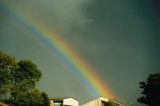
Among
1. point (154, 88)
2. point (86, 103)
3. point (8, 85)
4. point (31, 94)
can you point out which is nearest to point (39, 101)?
point (31, 94)

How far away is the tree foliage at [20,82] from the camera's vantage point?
6950 centimetres

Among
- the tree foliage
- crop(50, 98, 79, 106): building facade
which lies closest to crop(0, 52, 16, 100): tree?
the tree foliage

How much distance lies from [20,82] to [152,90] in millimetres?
25800

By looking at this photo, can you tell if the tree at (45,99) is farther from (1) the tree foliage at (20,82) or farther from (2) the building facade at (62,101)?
(2) the building facade at (62,101)

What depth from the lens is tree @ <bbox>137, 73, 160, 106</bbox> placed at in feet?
196

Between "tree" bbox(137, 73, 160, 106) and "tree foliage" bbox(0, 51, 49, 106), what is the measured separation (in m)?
18.1

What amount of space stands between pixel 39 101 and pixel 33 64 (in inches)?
392

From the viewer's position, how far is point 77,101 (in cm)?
10025

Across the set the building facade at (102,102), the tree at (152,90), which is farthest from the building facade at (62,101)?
the tree at (152,90)

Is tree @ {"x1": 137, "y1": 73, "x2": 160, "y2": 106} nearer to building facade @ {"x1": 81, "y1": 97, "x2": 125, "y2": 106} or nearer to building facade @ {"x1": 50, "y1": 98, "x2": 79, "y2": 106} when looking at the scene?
building facade @ {"x1": 81, "y1": 97, "x2": 125, "y2": 106}

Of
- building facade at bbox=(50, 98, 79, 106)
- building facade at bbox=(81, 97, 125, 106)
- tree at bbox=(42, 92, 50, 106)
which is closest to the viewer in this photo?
tree at bbox=(42, 92, 50, 106)

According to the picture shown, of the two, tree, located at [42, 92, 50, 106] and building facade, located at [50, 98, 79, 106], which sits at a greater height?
building facade, located at [50, 98, 79, 106]

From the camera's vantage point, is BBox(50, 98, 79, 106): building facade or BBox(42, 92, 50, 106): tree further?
BBox(50, 98, 79, 106): building facade

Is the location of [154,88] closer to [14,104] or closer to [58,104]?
[14,104]
